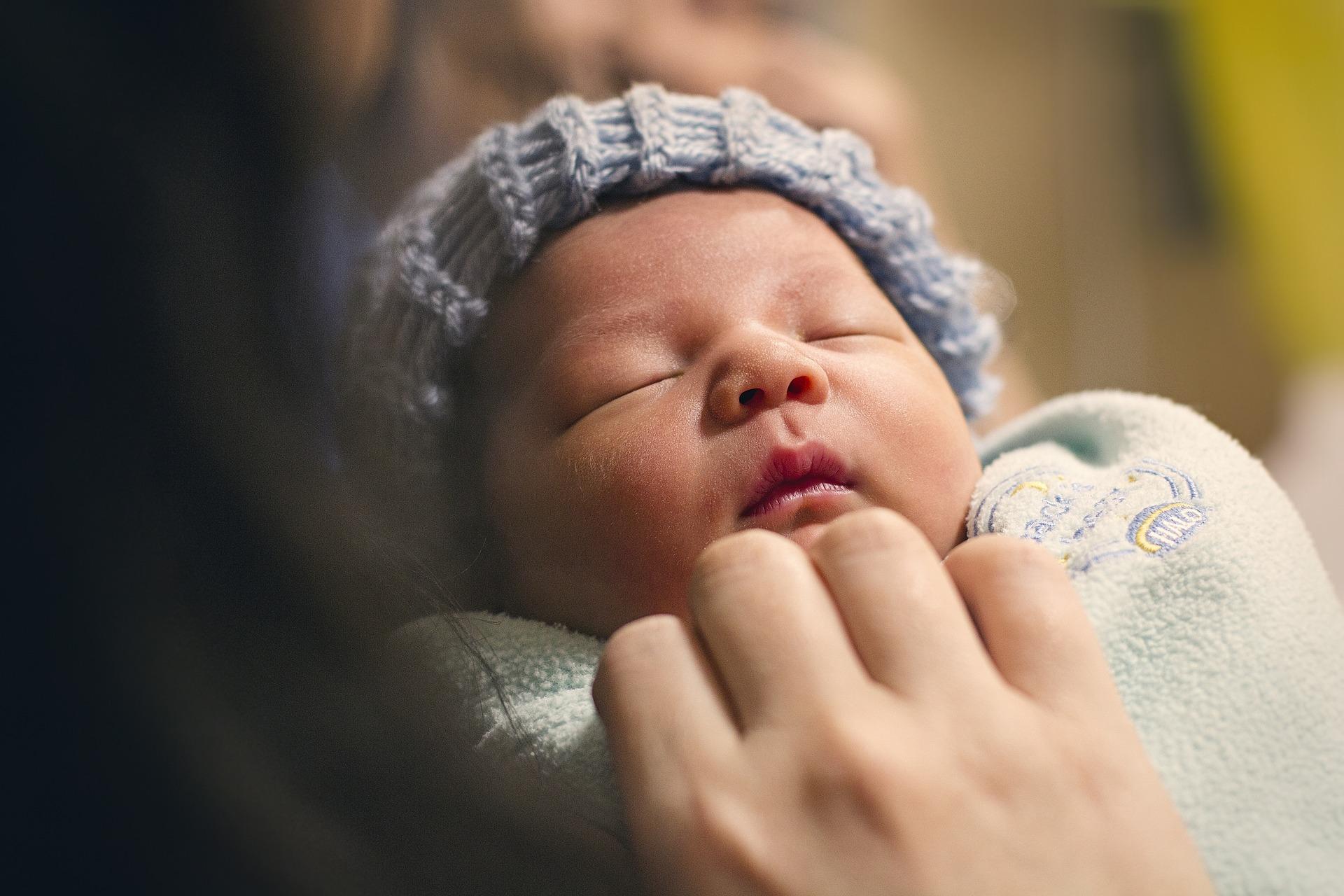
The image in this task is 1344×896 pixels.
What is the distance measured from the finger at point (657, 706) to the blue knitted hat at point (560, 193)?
1.36ft

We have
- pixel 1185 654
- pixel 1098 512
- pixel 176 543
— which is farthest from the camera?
pixel 1098 512

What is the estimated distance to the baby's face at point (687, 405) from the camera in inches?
23.5

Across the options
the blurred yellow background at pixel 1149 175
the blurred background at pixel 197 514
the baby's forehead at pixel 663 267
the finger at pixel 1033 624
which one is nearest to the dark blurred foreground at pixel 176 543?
the blurred background at pixel 197 514

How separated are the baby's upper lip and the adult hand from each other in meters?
0.16

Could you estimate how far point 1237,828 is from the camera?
17.4 inches

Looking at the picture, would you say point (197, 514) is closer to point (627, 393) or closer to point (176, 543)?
point (176, 543)

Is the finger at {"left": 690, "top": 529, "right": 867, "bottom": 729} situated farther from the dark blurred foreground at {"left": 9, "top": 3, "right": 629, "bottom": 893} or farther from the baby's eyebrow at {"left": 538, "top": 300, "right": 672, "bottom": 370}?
the baby's eyebrow at {"left": 538, "top": 300, "right": 672, "bottom": 370}

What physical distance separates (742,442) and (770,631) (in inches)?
8.8

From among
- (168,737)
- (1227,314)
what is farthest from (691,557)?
(1227,314)

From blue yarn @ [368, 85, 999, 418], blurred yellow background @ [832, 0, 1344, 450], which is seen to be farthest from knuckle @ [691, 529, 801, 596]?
blurred yellow background @ [832, 0, 1344, 450]

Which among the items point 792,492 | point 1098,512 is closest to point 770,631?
point 792,492

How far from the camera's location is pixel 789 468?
0.59 m

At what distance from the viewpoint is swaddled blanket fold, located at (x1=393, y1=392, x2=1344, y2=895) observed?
45 centimetres

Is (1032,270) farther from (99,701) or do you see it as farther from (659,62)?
(99,701)
